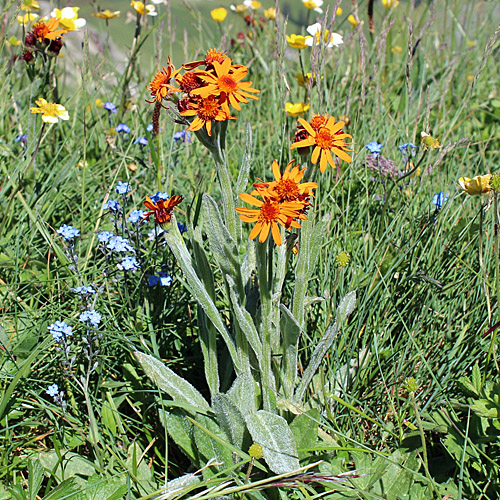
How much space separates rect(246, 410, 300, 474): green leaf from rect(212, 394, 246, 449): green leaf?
0.04 metres

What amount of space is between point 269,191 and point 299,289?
1.18 feet

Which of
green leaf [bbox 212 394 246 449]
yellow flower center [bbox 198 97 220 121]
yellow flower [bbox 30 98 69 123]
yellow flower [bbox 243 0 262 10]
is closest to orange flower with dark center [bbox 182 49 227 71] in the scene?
yellow flower center [bbox 198 97 220 121]

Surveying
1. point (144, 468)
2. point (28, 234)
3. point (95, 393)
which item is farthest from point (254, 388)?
point (28, 234)

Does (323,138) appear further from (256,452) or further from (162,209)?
(256,452)

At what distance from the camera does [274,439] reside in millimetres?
1330

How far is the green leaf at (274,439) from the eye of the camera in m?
1.32

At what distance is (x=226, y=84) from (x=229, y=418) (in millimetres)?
825

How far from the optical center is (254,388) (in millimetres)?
1388

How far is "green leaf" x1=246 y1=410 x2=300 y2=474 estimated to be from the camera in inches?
52.1

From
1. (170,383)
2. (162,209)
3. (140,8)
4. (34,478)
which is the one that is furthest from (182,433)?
(140,8)

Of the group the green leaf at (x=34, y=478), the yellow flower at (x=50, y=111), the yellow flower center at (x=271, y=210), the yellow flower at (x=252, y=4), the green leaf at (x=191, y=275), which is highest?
the yellow flower at (x=252, y=4)

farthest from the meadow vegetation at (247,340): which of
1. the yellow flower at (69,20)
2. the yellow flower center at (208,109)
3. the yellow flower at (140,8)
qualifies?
the yellow flower at (140,8)

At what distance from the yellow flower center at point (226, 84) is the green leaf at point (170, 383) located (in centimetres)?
71

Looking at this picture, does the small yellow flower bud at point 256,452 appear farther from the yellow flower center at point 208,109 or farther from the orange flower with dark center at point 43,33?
the orange flower with dark center at point 43,33
